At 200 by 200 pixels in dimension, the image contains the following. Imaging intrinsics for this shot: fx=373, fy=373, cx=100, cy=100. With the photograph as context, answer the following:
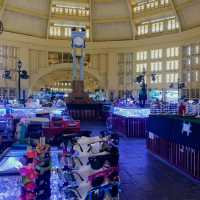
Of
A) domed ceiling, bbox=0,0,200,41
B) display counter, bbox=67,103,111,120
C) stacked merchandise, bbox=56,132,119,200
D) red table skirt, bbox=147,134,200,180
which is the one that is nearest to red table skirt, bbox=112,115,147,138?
red table skirt, bbox=147,134,200,180

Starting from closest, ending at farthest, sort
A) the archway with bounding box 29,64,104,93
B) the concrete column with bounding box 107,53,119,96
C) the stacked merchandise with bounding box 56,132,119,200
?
the stacked merchandise with bounding box 56,132,119,200 < the archway with bounding box 29,64,104,93 < the concrete column with bounding box 107,53,119,96

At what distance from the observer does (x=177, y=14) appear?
3491 cm

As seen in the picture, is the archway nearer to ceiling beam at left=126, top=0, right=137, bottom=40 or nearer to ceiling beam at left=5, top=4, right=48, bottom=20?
ceiling beam at left=5, top=4, right=48, bottom=20

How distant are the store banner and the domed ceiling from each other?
1078 inches

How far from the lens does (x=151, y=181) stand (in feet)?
21.0

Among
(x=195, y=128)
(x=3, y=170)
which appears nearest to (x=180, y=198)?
(x=195, y=128)

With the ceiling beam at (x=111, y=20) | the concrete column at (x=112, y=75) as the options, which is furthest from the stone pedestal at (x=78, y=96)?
the ceiling beam at (x=111, y=20)

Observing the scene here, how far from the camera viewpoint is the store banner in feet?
21.4

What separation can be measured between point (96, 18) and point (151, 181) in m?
35.1

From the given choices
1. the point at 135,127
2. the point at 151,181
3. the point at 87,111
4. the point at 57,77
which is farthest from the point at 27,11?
the point at 151,181

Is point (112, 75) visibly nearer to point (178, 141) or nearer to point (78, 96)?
point (78, 96)

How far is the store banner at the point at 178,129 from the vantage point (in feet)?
21.4

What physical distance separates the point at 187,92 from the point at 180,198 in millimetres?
29453

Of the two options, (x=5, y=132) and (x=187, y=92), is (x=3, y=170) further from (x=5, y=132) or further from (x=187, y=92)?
(x=187, y=92)
